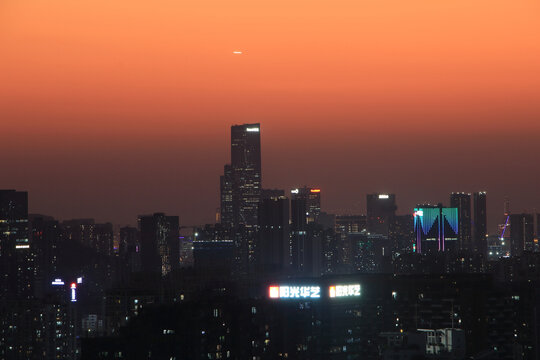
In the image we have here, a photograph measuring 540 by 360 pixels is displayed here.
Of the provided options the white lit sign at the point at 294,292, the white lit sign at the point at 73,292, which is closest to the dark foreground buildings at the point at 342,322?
the white lit sign at the point at 294,292

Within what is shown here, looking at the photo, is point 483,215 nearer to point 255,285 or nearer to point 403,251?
point 403,251

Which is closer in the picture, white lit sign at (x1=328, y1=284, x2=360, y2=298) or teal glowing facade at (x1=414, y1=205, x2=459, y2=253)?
white lit sign at (x1=328, y1=284, x2=360, y2=298)

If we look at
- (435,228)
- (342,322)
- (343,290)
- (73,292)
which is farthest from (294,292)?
(435,228)

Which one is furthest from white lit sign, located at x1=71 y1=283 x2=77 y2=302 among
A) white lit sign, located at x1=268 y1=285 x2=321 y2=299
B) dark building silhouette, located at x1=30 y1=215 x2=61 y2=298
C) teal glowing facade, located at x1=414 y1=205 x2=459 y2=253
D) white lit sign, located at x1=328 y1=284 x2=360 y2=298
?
teal glowing facade, located at x1=414 y1=205 x2=459 y2=253

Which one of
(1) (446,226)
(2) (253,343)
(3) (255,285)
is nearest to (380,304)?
(3) (255,285)

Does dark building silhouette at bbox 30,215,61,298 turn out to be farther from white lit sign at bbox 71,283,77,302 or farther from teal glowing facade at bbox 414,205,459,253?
teal glowing facade at bbox 414,205,459,253

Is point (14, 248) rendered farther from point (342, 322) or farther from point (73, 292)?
point (342, 322)
